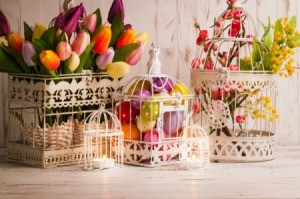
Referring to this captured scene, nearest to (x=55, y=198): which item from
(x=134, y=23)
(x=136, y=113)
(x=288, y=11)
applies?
(x=136, y=113)

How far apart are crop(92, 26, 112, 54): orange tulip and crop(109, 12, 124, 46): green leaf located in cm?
6

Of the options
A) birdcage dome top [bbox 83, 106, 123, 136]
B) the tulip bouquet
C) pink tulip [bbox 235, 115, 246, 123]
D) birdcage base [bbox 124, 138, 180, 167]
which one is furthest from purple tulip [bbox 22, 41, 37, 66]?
pink tulip [bbox 235, 115, 246, 123]

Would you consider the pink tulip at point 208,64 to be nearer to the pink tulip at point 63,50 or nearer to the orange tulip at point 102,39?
the orange tulip at point 102,39

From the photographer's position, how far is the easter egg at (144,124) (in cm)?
164

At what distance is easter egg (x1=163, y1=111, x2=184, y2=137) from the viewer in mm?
1668

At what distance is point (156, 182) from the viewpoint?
1472 mm

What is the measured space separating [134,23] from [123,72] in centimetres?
32

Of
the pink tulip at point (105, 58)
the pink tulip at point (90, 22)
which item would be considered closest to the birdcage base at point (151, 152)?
the pink tulip at point (105, 58)

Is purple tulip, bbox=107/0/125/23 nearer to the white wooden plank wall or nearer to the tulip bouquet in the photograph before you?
the tulip bouquet

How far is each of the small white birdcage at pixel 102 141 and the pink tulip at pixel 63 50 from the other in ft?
0.56

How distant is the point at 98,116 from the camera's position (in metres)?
1.69

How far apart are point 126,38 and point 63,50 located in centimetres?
22

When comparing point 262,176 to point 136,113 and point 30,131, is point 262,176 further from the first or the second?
point 30,131

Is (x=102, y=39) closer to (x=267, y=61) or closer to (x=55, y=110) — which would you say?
(x=55, y=110)
